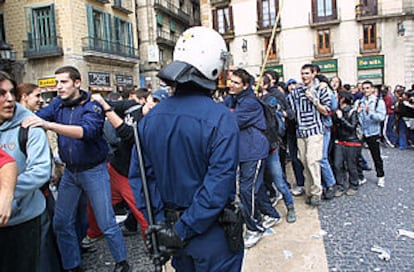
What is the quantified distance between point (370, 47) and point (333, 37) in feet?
8.14

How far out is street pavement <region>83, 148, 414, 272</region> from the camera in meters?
3.23

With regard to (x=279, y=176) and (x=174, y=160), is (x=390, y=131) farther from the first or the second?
(x=174, y=160)

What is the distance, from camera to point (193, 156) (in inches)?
71.2

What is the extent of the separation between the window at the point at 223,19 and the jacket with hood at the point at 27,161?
2504cm

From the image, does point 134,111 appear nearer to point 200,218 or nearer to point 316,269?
point 200,218

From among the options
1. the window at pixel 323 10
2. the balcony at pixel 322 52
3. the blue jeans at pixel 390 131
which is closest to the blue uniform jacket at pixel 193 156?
the blue jeans at pixel 390 131

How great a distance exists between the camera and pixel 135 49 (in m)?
23.2

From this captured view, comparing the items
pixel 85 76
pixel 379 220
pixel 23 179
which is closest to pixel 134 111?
pixel 23 179

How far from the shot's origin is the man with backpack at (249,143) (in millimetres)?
3674

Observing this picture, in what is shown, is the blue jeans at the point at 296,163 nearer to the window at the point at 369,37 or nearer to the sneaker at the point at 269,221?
the sneaker at the point at 269,221

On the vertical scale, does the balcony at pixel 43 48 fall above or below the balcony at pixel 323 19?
below

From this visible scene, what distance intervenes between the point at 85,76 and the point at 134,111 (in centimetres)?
1669

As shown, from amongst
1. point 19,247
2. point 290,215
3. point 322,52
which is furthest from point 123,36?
point 19,247

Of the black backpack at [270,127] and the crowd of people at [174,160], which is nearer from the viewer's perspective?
the crowd of people at [174,160]
